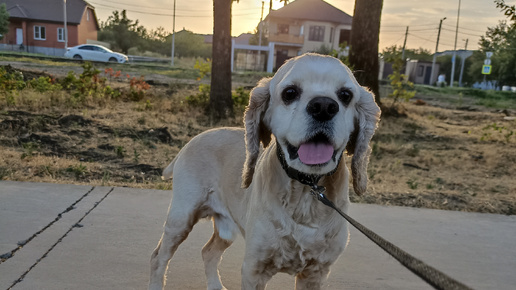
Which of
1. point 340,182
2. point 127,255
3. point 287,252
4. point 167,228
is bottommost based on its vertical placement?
point 127,255

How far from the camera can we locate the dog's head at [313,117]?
1961 mm

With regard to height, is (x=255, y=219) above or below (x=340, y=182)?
below

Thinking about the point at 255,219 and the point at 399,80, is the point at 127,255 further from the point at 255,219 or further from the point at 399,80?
the point at 399,80

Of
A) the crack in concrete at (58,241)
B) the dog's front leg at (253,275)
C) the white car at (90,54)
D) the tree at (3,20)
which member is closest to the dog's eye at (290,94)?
the dog's front leg at (253,275)

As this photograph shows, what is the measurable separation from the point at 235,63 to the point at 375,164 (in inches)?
1418

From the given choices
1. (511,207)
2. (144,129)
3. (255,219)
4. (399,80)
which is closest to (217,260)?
(255,219)

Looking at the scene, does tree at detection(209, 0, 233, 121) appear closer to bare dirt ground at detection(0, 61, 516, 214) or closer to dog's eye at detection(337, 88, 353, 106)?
bare dirt ground at detection(0, 61, 516, 214)

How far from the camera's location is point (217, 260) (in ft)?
10.3

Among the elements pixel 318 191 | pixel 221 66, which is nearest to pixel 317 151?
pixel 318 191

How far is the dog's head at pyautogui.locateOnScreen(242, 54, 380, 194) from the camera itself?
196 cm

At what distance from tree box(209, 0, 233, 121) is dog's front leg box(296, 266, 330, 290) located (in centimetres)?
727

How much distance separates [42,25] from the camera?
39.1m

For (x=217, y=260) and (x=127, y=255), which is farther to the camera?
(x=127, y=255)

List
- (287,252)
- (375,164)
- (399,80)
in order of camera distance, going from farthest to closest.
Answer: (399,80)
(375,164)
(287,252)
